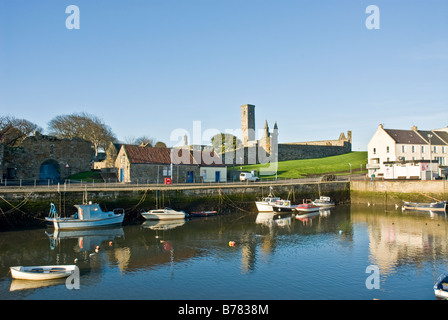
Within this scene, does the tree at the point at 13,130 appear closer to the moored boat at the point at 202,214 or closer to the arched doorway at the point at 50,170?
the arched doorway at the point at 50,170

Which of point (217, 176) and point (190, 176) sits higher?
point (190, 176)

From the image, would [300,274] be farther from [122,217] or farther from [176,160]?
[176,160]

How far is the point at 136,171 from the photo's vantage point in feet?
136

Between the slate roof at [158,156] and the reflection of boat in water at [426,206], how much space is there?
26603mm

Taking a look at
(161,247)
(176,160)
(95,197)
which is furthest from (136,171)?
(161,247)

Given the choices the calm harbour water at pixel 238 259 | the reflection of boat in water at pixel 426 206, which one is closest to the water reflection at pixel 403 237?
the calm harbour water at pixel 238 259

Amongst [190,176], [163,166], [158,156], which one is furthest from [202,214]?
[158,156]

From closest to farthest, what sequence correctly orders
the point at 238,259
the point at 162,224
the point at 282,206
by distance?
the point at 238,259 → the point at 162,224 → the point at 282,206

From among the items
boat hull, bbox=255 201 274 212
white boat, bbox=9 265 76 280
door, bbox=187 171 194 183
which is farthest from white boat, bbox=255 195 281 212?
white boat, bbox=9 265 76 280

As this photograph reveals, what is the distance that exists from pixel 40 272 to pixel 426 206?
41.7 metres

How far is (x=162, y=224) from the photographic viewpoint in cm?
3216

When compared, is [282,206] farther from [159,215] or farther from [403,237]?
[403,237]

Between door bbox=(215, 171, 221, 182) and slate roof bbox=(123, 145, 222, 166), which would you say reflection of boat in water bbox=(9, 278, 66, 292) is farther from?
door bbox=(215, 171, 221, 182)

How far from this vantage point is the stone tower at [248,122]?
8347cm
